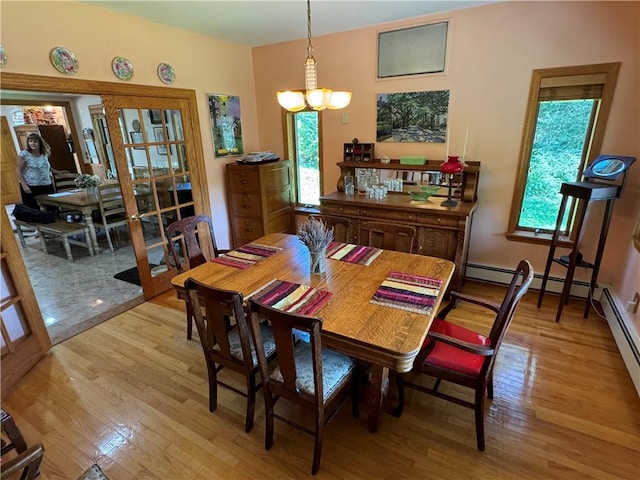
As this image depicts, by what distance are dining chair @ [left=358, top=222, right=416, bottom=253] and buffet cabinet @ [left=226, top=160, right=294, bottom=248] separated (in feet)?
5.46

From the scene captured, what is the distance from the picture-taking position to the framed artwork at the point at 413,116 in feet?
10.0

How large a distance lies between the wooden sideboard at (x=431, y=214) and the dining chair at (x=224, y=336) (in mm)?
1662

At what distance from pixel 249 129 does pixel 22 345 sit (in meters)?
3.00

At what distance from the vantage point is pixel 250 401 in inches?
67.5

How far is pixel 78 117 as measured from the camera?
6.31 metres

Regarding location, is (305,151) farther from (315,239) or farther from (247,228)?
(315,239)

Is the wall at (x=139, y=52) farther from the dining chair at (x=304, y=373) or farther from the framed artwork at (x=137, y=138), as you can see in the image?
the dining chair at (x=304, y=373)

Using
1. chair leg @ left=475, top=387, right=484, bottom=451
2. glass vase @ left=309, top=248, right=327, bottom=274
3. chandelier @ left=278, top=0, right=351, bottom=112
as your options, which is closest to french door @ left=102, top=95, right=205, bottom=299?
chandelier @ left=278, top=0, right=351, bottom=112

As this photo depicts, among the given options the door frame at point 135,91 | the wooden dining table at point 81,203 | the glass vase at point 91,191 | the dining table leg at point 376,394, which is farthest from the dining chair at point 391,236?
the glass vase at point 91,191

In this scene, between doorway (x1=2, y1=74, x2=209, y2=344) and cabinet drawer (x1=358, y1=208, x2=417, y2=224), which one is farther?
cabinet drawer (x1=358, y1=208, x2=417, y2=224)

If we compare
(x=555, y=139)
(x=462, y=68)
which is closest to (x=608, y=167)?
(x=555, y=139)

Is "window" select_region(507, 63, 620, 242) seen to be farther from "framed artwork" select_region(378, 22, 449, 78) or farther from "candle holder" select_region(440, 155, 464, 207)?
"framed artwork" select_region(378, 22, 449, 78)

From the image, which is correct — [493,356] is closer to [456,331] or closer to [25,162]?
[456,331]

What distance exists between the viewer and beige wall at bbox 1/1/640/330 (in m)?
2.35
